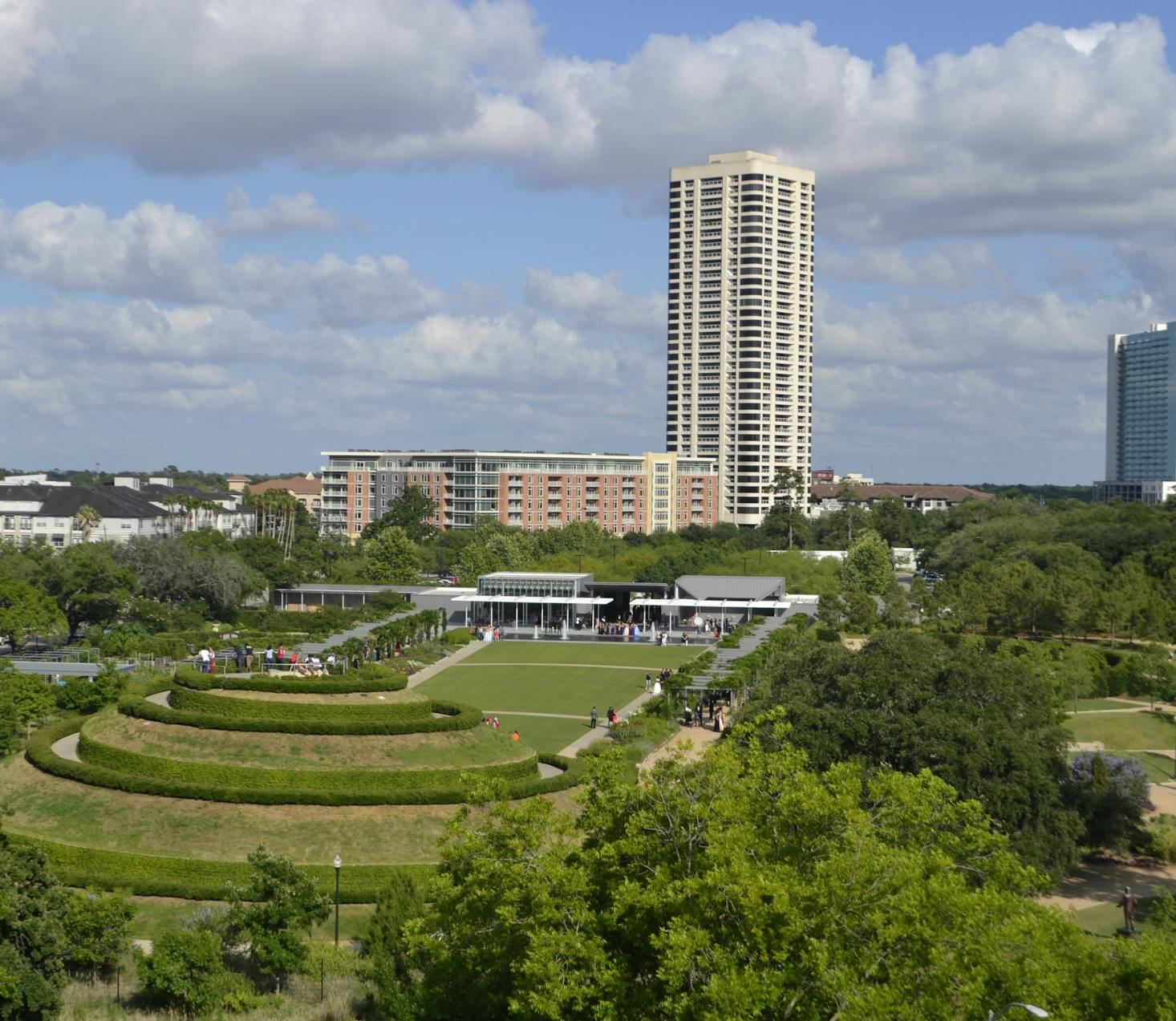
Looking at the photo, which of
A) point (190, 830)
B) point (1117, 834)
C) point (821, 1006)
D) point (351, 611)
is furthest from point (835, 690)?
point (351, 611)

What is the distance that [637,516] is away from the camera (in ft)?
593

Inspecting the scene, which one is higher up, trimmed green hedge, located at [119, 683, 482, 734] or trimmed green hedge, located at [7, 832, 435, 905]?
trimmed green hedge, located at [119, 683, 482, 734]

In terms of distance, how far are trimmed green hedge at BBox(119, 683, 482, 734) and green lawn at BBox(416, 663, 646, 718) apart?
18346 mm

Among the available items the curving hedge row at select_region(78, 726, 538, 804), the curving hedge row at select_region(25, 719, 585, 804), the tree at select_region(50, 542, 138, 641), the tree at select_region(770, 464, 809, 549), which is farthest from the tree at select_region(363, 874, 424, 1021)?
the tree at select_region(770, 464, 809, 549)

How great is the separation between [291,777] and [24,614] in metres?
41.2

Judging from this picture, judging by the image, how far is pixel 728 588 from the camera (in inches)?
3989

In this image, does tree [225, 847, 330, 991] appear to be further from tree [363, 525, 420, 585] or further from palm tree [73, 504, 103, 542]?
palm tree [73, 504, 103, 542]

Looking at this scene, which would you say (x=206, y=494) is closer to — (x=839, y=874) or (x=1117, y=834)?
(x=1117, y=834)

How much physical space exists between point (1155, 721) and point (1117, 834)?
2659 centimetres

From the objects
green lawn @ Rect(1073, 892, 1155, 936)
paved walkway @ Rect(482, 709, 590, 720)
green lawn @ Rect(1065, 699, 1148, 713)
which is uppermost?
paved walkway @ Rect(482, 709, 590, 720)

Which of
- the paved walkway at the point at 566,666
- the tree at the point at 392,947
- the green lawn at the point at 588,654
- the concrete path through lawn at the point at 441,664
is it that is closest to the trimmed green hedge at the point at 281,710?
the tree at the point at 392,947

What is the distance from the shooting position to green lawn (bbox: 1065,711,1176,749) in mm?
63469

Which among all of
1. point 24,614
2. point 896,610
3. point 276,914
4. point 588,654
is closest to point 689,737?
point 276,914

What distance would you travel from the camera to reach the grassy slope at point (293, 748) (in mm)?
42594
